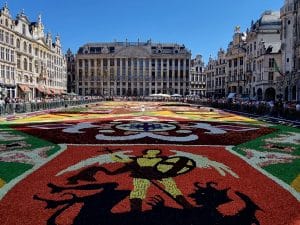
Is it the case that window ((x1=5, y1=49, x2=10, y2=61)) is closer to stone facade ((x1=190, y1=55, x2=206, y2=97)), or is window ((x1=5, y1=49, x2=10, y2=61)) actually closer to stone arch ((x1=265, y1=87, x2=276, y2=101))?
stone arch ((x1=265, y1=87, x2=276, y2=101))

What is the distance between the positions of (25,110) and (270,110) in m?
22.1

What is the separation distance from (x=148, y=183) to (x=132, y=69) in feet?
372

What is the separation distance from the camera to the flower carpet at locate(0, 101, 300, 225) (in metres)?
5.17

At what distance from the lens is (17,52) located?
182ft

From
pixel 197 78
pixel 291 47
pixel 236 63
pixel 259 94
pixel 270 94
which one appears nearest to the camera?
pixel 291 47

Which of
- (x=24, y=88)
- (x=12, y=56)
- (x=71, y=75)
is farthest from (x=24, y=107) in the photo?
(x=71, y=75)

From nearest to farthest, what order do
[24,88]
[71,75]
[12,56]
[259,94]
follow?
[12,56] < [24,88] < [259,94] < [71,75]

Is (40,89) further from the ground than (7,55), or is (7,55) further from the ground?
(7,55)

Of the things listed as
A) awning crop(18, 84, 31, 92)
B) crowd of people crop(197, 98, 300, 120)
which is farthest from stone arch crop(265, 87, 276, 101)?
awning crop(18, 84, 31, 92)

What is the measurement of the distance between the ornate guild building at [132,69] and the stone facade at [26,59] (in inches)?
1454

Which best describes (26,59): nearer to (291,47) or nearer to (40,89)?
(40,89)

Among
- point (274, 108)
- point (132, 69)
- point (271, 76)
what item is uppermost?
point (132, 69)

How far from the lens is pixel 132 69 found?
389 ft

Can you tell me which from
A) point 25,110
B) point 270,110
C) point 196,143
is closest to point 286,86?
point 270,110
